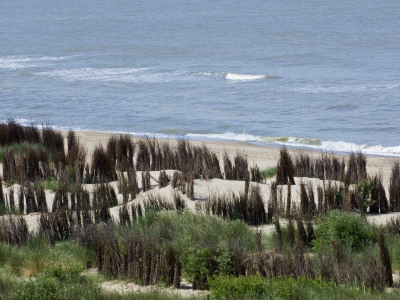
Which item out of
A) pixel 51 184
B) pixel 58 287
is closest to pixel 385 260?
pixel 58 287

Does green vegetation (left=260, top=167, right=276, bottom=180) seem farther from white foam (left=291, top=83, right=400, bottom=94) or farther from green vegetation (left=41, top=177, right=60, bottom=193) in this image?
white foam (left=291, top=83, right=400, bottom=94)

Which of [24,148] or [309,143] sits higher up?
[24,148]

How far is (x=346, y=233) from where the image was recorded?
8680 mm

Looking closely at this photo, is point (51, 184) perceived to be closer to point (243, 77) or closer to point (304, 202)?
point (304, 202)

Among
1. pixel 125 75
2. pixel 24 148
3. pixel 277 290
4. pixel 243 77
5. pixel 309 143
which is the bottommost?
pixel 277 290

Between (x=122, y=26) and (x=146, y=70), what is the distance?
2468 centimetres

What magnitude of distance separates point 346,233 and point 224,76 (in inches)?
920

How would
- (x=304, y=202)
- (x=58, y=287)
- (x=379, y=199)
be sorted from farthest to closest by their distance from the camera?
(x=379, y=199) → (x=304, y=202) → (x=58, y=287)

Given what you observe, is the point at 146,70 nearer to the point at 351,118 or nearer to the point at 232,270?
the point at 351,118

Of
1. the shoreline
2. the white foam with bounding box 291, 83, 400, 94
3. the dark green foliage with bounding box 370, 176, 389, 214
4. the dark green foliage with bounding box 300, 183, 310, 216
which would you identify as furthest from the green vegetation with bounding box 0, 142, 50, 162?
the white foam with bounding box 291, 83, 400, 94

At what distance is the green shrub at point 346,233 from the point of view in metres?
8.65

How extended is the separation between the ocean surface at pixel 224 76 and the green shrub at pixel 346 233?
973 cm

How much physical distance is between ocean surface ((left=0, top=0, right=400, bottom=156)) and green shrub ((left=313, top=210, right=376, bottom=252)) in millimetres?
9728

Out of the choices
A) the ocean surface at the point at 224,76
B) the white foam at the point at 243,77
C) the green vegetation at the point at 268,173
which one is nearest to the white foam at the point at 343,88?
the ocean surface at the point at 224,76
